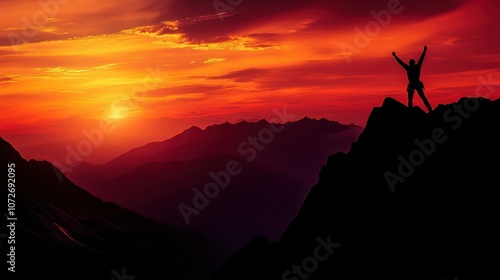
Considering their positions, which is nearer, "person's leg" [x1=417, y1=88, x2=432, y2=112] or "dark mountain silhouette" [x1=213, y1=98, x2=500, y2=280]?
"dark mountain silhouette" [x1=213, y1=98, x2=500, y2=280]

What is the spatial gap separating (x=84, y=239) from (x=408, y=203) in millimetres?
103311

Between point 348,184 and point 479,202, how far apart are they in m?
10.7

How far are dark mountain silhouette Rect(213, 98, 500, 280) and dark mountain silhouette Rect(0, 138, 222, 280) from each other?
62465 mm

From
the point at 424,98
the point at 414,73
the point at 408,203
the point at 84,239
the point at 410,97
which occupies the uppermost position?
the point at 414,73

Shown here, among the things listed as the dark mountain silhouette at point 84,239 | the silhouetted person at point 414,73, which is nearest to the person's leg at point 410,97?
the silhouetted person at point 414,73

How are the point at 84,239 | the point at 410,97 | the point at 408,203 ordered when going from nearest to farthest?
the point at 408,203 → the point at 410,97 → the point at 84,239

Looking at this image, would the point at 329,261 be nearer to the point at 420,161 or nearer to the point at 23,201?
the point at 420,161

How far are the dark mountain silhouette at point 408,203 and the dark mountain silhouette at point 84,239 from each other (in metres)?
62.5

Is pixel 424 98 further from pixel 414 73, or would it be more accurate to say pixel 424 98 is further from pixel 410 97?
pixel 414 73

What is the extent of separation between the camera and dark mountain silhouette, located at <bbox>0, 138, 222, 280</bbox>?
103125 millimetres

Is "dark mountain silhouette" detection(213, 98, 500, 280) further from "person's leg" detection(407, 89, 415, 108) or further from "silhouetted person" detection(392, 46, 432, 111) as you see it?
"silhouetted person" detection(392, 46, 432, 111)

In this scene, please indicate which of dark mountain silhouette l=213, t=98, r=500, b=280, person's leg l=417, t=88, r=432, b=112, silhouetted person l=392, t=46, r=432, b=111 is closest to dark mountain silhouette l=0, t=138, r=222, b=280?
dark mountain silhouette l=213, t=98, r=500, b=280

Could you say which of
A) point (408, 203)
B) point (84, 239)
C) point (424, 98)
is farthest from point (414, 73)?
point (84, 239)

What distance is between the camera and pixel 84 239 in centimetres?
12556
